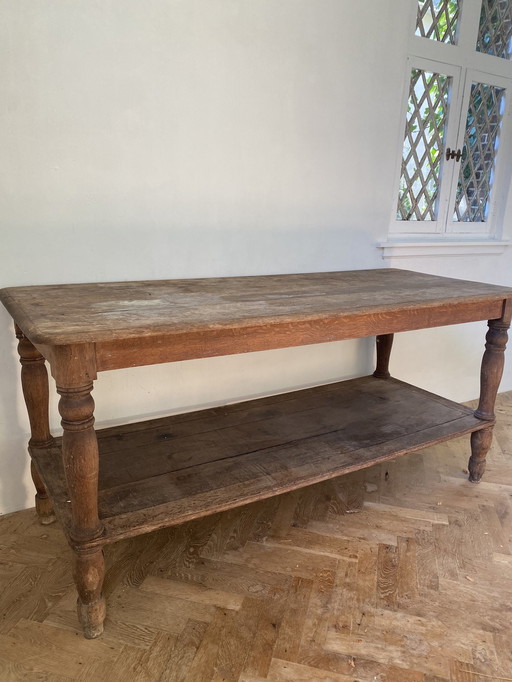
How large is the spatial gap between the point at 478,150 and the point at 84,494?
263cm

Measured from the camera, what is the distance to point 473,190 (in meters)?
2.88

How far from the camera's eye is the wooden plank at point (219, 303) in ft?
4.25

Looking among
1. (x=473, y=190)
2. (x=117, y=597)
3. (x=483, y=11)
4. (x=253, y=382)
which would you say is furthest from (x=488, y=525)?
(x=483, y=11)

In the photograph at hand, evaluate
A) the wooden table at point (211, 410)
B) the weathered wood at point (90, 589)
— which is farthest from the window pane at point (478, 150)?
the weathered wood at point (90, 589)

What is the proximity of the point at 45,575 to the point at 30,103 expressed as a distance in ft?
4.90

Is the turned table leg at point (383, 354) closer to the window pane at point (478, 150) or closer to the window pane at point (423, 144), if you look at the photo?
the window pane at point (423, 144)

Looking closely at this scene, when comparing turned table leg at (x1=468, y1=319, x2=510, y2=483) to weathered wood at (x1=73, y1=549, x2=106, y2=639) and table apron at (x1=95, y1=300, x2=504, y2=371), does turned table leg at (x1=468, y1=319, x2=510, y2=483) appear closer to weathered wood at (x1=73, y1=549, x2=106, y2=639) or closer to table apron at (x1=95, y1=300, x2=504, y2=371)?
table apron at (x1=95, y1=300, x2=504, y2=371)

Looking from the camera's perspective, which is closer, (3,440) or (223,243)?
(3,440)

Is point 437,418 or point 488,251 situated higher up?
point 488,251

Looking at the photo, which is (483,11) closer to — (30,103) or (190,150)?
(190,150)

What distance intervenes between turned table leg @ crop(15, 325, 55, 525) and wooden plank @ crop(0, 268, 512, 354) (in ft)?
0.60

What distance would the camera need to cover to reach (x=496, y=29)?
2713 mm

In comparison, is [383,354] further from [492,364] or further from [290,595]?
[290,595]

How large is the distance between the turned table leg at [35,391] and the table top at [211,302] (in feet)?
0.61
